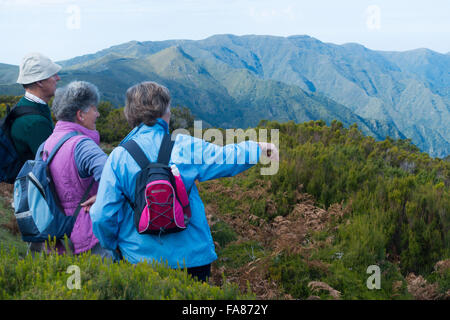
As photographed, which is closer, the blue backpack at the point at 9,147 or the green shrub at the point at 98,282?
the green shrub at the point at 98,282

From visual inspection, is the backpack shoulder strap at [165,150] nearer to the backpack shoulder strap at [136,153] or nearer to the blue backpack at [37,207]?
the backpack shoulder strap at [136,153]

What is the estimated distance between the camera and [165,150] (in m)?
2.63

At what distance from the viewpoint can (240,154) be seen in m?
2.61

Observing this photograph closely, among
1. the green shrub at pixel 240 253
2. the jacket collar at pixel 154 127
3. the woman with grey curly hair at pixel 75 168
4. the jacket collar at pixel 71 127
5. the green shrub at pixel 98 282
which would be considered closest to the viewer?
the green shrub at pixel 98 282

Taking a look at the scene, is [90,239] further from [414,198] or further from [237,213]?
[414,198]

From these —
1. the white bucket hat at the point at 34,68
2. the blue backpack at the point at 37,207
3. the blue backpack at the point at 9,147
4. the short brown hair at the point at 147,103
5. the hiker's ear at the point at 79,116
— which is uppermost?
the white bucket hat at the point at 34,68

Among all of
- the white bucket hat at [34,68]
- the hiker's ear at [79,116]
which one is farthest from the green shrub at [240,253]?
the white bucket hat at [34,68]

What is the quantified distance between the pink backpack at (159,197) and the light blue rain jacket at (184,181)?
74 millimetres

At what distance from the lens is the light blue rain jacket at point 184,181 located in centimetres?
262

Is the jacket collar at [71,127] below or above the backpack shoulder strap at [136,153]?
above

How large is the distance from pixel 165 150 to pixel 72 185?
969mm

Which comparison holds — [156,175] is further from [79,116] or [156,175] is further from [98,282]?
[79,116]

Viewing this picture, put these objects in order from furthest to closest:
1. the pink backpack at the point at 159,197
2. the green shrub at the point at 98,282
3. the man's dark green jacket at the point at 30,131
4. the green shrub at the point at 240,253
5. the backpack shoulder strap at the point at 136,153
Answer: the green shrub at the point at 240,253, the man's dark green jacket at the point at 30,131, the backpack shoulder strap at the point at 136,153, the pink backpack at the point at 159,197, the green shrub at the point at 98,282
